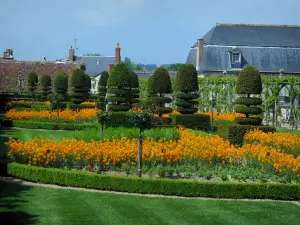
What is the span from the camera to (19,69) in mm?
56156

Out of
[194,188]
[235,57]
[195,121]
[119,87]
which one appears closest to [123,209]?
[194,188]

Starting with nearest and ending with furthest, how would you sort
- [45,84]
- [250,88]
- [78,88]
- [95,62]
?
[250,88], [78,88], [45,84], [95,62]

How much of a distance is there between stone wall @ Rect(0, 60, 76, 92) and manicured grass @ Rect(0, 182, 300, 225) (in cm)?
4423

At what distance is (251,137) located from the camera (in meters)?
18.1

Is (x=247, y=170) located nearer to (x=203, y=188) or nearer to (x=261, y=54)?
(x=203, y=188)

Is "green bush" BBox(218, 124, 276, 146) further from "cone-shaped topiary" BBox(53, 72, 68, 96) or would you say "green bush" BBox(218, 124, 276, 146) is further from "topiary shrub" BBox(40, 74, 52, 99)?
"topiary shrub" BBox(40, 74, 52, 99)

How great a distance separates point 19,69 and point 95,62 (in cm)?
1285

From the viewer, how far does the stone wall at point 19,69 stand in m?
54.2

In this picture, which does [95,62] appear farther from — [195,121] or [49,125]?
[195,121]

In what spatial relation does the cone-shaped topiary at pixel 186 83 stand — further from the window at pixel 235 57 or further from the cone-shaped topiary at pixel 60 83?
the window at pixel 235 57

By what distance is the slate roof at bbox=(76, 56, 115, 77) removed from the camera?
65.8 meters

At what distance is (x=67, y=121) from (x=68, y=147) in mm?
13793

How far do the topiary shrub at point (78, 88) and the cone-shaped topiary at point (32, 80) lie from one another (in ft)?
47.9

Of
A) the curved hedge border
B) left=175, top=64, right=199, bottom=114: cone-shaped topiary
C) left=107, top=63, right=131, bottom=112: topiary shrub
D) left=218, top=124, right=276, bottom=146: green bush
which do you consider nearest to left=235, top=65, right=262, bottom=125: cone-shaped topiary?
left=218, top=124, right=276, bottom=146: green bush
